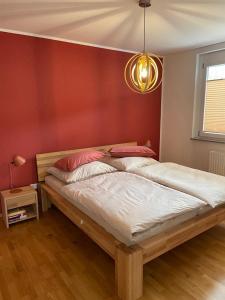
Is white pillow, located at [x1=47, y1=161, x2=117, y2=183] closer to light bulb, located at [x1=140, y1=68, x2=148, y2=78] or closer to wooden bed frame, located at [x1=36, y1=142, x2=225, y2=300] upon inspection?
wooden bed frame, located at [x1=36, y1=142, x2=225, y2=300]

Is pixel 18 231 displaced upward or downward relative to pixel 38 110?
downward

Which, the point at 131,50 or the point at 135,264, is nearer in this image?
the point at 135,264

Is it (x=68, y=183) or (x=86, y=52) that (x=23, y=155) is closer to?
(x=68, y=183)

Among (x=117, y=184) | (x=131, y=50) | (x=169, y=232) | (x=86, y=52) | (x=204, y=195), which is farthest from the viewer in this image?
(x=131, y=50)

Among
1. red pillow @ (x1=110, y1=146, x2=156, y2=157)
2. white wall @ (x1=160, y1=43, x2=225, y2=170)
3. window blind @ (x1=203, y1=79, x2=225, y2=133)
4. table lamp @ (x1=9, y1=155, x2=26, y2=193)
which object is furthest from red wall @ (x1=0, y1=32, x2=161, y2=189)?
window blind @ (x1=203, y1=79, x2=225, y2=133)

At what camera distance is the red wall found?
280 cm

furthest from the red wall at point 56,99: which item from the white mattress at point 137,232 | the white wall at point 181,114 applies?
the white mattress at point 137,232

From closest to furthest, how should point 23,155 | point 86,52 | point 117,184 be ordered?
point 117,184 → point 23,155 → point 86,52

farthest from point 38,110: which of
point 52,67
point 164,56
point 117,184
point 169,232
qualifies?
point 164,56

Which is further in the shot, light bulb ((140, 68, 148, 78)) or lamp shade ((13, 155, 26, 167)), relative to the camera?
lamp shade ((13, 155, 26, 167))

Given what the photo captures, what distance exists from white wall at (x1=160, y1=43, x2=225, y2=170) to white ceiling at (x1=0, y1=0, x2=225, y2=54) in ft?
2.08

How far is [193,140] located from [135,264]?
277cm

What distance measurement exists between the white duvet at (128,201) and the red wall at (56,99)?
0.93 m

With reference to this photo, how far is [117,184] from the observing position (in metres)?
2.51
